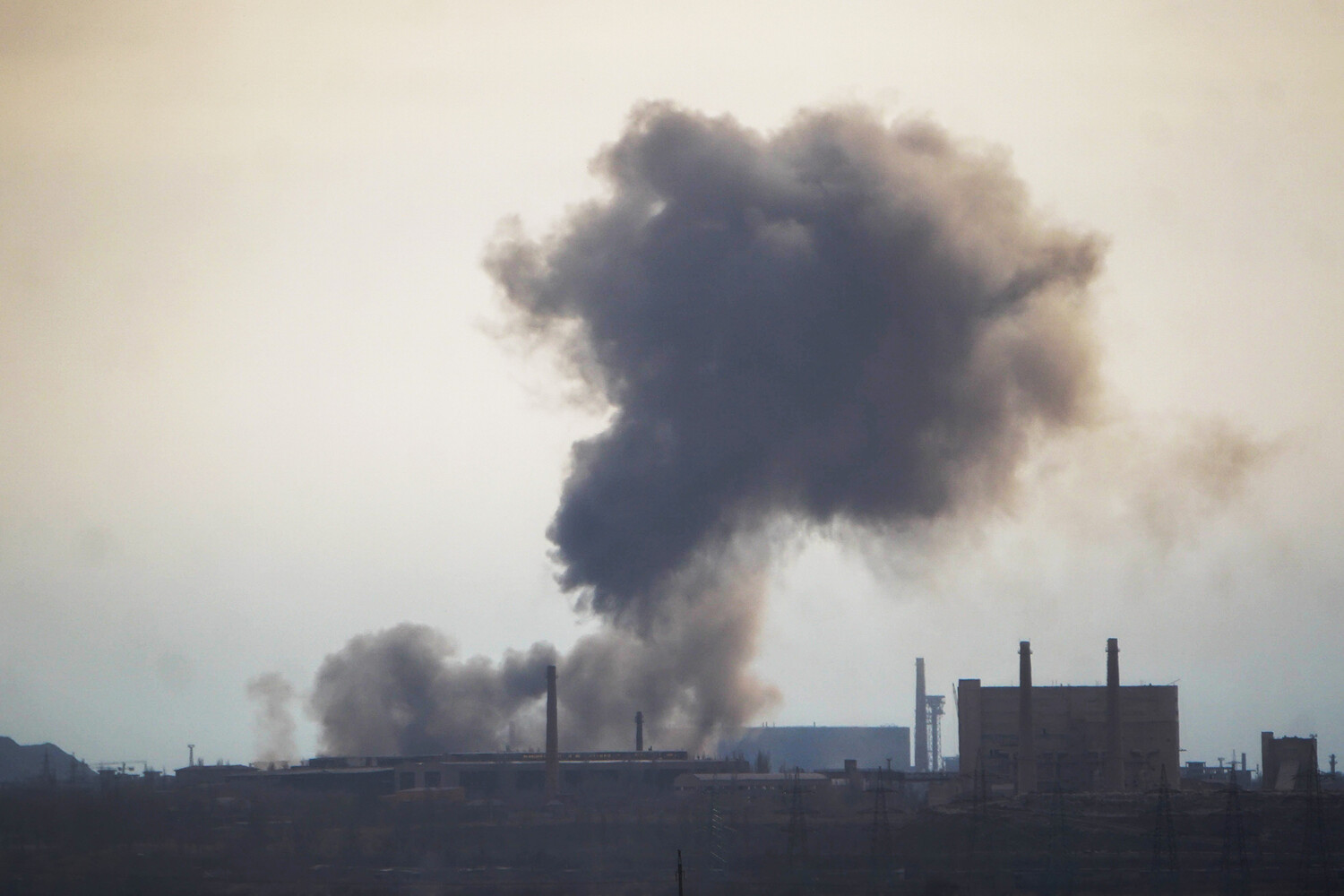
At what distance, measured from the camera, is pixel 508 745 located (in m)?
121

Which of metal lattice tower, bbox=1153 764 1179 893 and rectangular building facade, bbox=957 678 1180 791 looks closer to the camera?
metal lattice tower, bbox=1153 764 1179 893

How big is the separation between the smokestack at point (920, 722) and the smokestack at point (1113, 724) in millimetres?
67770

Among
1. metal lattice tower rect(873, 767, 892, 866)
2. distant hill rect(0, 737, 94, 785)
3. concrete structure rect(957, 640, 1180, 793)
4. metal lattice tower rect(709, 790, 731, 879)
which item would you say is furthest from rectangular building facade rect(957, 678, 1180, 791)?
distant hill rect(0, 737, 94, 785)

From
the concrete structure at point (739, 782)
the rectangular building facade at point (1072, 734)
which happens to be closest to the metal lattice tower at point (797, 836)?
the concrete structure at point (739, 782)

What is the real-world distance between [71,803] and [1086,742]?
197ft

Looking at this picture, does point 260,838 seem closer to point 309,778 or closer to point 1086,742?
point 309,778

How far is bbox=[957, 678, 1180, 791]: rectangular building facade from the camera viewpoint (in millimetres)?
108000

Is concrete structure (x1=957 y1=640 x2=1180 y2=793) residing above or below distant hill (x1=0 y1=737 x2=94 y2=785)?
above

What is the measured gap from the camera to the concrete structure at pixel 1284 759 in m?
108

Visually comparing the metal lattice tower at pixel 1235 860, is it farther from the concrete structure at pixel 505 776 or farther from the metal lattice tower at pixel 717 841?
the concrete structure at pixel 505 776

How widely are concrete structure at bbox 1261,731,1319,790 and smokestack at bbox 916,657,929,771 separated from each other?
214ft

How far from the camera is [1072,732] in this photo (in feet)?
358

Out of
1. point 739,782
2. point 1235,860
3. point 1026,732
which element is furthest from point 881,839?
point 1026,732

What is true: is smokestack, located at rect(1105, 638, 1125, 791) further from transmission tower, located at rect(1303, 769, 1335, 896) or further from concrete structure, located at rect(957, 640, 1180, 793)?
transmission tower, located at rect(1303, 769, 1335, 896)
